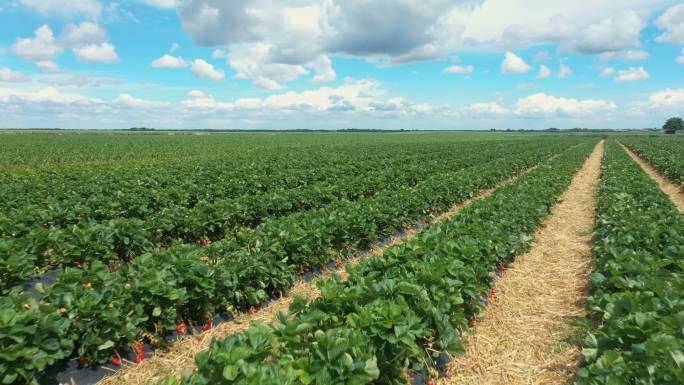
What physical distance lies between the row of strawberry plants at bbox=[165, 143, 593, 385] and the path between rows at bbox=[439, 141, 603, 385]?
1.32 feet

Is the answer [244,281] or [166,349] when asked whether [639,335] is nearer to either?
[244,281]

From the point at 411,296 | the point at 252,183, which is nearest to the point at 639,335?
the point at 411,296

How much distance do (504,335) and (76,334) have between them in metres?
5.15

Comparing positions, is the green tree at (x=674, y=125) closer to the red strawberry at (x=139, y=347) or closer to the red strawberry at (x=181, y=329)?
the red strawberry at (x=181, y=329)

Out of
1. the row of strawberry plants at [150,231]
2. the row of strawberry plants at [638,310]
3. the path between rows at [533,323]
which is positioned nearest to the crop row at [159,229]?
the row of strawberry plants at [150,231]

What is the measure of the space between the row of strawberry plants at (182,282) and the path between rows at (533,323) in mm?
3008

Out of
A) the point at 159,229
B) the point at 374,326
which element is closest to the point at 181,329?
the point at 374,326

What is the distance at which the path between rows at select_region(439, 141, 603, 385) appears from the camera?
4363mm

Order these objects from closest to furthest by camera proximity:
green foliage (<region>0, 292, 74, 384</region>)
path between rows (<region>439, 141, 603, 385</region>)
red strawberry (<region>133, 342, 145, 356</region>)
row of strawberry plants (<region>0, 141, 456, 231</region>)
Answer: green foliage (<region>0, 292, 74, 384</region>), path between rows (<region>439, 141, 603, 385</region>), red strawberry (<region>133, 342, 145, 356</region>), row of strawberry plants (<region>0, 141, 456, 231</region>)

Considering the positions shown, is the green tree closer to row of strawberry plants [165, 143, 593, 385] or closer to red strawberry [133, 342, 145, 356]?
row of strawberry plants [165, 143, 593, 385]

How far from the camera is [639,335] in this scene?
11.6 ft

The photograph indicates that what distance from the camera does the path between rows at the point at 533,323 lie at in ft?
14.3

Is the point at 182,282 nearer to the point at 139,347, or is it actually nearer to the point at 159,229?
the point at 139,347

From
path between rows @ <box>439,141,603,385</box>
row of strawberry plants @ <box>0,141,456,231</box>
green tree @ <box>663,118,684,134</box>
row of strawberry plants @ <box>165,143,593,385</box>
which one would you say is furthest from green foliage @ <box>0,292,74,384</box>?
green tree @ <box>663,118,684,134</box>
